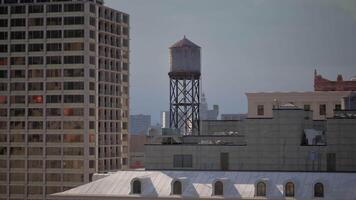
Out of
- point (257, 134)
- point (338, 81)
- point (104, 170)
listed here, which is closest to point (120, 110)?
point (104, 170)

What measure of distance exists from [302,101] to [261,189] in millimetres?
44506

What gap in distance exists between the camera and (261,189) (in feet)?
341

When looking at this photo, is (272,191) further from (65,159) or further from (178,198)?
(65,159)

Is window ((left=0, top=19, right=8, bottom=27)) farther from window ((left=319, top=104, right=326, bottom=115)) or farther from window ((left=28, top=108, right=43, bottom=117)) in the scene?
window ((left=319, top=104, right=326, bottom=115))

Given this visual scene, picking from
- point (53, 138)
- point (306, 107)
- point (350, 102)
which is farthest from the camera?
Result: point (53, 138)

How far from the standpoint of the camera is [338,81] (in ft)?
592

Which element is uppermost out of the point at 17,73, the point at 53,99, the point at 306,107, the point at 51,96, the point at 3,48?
the point at 3,48

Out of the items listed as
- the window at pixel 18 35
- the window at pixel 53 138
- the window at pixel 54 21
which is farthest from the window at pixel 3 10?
the window at pixel 53 138

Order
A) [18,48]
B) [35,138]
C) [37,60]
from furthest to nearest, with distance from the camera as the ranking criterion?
[18,48] → [37,60] → [35,138]

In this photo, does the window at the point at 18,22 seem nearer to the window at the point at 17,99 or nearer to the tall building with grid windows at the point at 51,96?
the tall building with grid windows at the point at 51,96

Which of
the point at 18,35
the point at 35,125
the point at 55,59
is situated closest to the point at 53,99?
the point at 35,125

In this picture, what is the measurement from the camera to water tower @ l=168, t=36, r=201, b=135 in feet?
509

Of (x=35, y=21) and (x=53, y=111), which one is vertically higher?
(x=35, y=21)

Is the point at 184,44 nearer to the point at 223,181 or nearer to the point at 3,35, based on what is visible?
the point at 3,35
